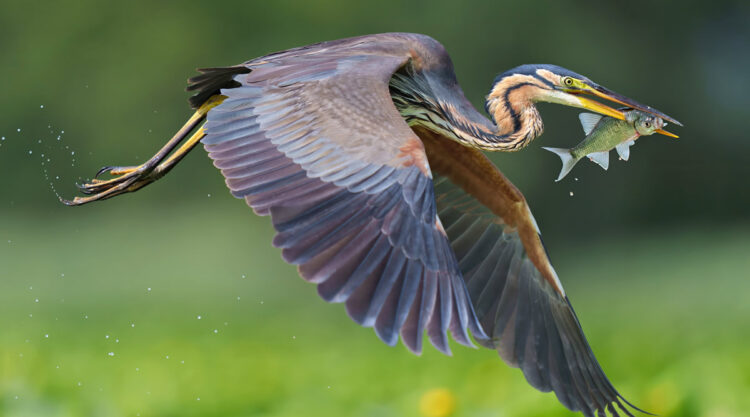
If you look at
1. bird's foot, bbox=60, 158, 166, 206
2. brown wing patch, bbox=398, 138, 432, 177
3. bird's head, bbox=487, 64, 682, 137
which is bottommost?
bird's foot, bbox=60, 158, 166, 206

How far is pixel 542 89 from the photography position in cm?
450

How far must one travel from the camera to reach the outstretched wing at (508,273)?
15.0 ft

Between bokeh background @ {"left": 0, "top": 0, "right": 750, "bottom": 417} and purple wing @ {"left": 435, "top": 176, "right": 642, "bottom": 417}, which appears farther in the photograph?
bokeh background @ {"left": 0, "top": 0, "right": 750, "bottom": 417}

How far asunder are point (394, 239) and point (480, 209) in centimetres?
133

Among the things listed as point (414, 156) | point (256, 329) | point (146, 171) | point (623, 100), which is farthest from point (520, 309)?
point (256, 329)

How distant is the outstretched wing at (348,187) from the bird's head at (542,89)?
53 cm

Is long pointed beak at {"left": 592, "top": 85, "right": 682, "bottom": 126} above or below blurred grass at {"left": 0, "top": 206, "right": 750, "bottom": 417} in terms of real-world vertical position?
above

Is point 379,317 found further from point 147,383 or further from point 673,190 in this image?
point 673,190

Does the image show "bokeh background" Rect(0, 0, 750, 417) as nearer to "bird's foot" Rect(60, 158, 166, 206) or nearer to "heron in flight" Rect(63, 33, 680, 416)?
"heron in flight" Rect(63, 33, 680, 416)

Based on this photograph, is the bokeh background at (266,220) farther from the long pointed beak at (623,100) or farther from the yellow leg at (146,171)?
the long pointed beak at (623,100)

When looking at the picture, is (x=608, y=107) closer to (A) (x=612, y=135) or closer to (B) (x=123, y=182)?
(A) (x=612, y=135)

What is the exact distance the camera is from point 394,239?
3.54 meters

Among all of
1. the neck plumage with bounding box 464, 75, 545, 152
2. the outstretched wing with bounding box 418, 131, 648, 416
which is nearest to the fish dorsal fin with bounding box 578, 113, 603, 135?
the neck plumage with bounding box 464, 75, 545, 152

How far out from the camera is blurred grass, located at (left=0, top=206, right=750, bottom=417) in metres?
4.93
